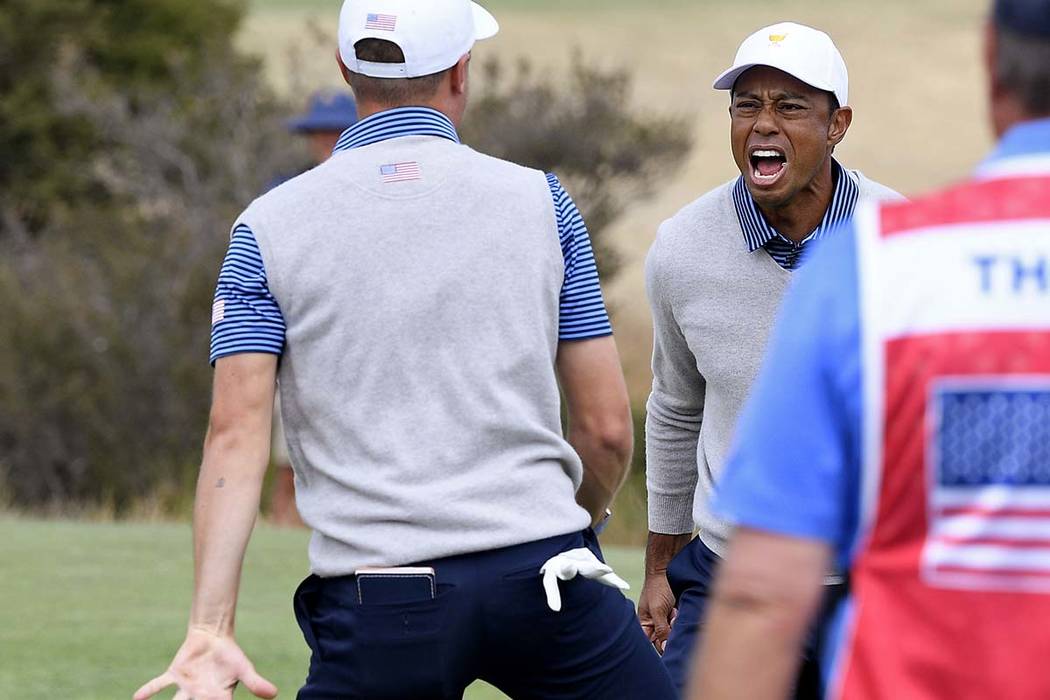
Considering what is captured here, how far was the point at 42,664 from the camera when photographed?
25.3ft

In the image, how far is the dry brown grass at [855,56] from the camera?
168ft

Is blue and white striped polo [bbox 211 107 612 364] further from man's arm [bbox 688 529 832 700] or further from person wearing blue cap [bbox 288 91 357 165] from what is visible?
person wearing blue cap [bbox 288 91 357 165]

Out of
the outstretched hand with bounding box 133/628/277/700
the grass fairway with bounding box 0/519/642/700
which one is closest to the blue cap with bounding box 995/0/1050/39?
the outstretched hand with bounding box 133/628/277/700

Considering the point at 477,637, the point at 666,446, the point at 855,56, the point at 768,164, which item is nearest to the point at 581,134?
the point at 666,446

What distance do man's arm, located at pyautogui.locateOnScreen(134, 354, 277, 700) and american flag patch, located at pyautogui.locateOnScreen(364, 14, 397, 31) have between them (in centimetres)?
63

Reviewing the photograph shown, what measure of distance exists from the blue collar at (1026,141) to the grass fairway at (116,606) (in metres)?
5.29

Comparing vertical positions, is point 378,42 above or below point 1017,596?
above

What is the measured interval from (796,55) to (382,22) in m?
1.52

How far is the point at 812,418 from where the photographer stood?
2.14 m

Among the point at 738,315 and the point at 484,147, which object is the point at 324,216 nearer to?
the point at 738,315

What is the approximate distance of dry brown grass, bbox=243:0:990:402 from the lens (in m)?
51.2

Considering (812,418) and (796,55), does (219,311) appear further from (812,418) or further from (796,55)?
(796,55)

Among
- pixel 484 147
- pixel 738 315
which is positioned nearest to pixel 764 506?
pixel 738 315

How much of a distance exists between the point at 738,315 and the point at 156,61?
85.8 ft
